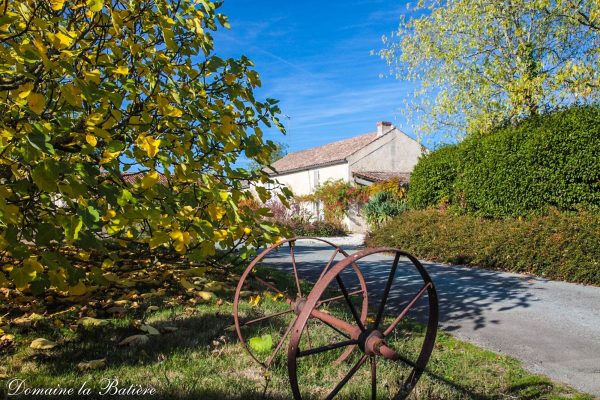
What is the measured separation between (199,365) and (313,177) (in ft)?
90.2

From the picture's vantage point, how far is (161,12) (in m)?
3.21

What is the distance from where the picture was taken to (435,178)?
1534 cm

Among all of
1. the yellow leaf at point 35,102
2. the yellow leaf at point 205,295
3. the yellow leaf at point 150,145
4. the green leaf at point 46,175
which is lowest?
the yellow leaf at point 205,295

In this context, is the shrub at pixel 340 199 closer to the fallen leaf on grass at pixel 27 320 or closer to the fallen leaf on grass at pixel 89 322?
the fallen leaf on grass at pixel 89 322

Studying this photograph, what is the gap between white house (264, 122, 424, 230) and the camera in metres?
26.8

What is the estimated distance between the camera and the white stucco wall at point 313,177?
27391mm

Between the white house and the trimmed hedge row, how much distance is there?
9.70 m

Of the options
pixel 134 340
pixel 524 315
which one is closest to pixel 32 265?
pixel 134 340

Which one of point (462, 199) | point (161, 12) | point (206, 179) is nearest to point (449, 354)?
point (206, 179)

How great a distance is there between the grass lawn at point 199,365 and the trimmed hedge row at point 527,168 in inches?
303

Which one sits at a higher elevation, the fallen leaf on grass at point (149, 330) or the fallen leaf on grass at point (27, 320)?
the fallen leaf on grass at point (27, 320)

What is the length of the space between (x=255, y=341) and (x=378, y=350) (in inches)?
47.3

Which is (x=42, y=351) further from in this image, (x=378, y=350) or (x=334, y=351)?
(x=378, y=350)

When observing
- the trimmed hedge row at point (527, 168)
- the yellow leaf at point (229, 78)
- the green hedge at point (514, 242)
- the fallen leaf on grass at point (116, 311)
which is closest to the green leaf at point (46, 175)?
the yellow leaf at point (229, 78)
